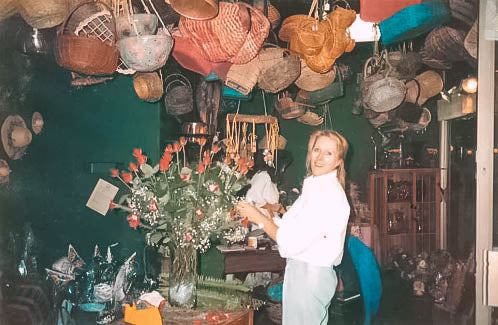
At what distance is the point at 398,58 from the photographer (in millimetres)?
2479

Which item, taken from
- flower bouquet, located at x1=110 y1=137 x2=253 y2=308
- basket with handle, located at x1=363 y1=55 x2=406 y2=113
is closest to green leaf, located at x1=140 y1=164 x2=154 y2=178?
flower bouquet, located at x1=110 y1=137 x2=253 y2=308

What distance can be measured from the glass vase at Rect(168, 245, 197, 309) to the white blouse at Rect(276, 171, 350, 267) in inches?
15.9

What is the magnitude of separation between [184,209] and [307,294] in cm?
64

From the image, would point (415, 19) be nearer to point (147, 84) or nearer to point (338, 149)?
point (338, 149)

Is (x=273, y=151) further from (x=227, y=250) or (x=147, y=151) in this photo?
(x=147, y=151)

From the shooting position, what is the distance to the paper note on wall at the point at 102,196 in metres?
2.26

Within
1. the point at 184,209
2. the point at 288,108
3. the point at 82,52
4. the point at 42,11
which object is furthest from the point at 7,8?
the point at 288,108

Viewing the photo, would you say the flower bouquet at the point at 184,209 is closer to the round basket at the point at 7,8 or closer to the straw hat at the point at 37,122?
the straw hat at the point at 37,122

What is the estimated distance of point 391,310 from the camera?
8.80ft

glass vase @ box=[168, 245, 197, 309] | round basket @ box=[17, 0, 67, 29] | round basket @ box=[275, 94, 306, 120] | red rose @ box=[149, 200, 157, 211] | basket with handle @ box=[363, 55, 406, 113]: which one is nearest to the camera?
round basket @ box=[17, 0, 67, 29]

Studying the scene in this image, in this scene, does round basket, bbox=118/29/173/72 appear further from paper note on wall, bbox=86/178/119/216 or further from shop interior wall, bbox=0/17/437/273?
paper note on wall, bbox=86/178/119/216

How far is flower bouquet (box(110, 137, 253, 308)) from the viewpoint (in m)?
1.82

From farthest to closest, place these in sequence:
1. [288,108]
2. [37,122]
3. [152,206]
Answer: [288,108]
[37,122]
[152,206]

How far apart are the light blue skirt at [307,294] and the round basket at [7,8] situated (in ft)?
5.13
